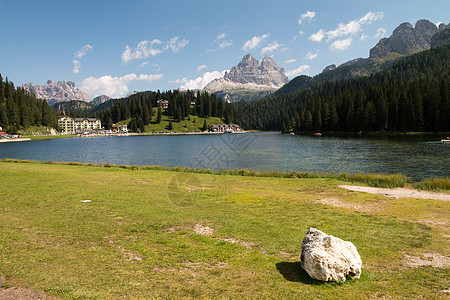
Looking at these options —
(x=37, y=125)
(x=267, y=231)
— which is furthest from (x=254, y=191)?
(x=37, y=125)

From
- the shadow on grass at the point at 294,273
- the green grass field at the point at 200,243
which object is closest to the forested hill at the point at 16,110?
the green grass field at the point at 200,243

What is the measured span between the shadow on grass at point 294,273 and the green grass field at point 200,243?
0.03 m

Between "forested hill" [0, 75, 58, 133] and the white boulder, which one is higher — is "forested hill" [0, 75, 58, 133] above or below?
above

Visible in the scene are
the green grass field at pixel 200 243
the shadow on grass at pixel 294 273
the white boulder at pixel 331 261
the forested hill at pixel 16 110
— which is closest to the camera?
the green grass field at pixel 200 243

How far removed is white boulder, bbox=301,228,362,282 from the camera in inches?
299

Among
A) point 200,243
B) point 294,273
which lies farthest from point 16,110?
point 294,273

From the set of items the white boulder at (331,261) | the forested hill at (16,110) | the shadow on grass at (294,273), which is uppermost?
the forested hill at (16,110)

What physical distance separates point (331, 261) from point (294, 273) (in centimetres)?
126

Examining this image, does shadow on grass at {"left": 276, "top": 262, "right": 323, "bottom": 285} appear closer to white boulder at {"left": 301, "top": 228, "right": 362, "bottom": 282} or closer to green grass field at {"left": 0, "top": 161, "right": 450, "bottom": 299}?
green grass field at {"left": 0, "top": 161, "right": 450, "bottom": 299}

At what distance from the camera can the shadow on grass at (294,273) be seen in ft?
25.4

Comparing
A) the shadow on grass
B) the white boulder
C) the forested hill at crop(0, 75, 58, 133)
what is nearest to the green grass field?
the shadow on grass

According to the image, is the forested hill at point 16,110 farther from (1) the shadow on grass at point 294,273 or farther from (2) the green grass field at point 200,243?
(1) the shadow on grass at point 294,273

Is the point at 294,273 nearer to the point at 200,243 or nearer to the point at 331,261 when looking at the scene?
the point at 331,261

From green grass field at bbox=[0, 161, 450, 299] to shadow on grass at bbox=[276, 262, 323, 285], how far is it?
3 centimetres
